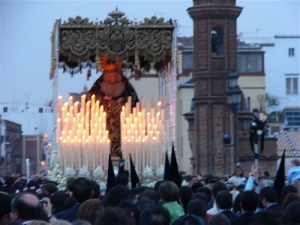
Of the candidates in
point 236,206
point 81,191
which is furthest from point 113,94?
point 236,206

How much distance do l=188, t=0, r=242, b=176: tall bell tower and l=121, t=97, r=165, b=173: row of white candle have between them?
24379mm

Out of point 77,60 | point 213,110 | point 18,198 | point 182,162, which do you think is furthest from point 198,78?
point 18,198

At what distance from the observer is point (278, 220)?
11164 mm

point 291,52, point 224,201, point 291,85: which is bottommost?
point 224,201

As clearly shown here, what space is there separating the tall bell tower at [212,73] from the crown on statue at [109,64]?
846 inches

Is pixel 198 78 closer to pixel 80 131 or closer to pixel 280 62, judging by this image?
pixel 80 131

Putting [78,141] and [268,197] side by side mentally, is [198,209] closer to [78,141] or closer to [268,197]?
[268,197]

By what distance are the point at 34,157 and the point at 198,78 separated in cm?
5184

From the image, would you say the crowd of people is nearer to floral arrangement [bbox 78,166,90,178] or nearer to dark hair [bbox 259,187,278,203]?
dark hair [bbox 259,187,278,203]

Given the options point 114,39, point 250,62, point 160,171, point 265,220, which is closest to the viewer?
point 265,220

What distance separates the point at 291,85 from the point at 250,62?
22.1 metres

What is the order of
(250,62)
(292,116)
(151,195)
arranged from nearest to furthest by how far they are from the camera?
1. (151,195)
2. (250,62)
3. (292,116)

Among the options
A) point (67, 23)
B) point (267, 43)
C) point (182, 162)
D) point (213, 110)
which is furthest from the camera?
point (267, 43)

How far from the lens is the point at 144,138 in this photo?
3031cm
